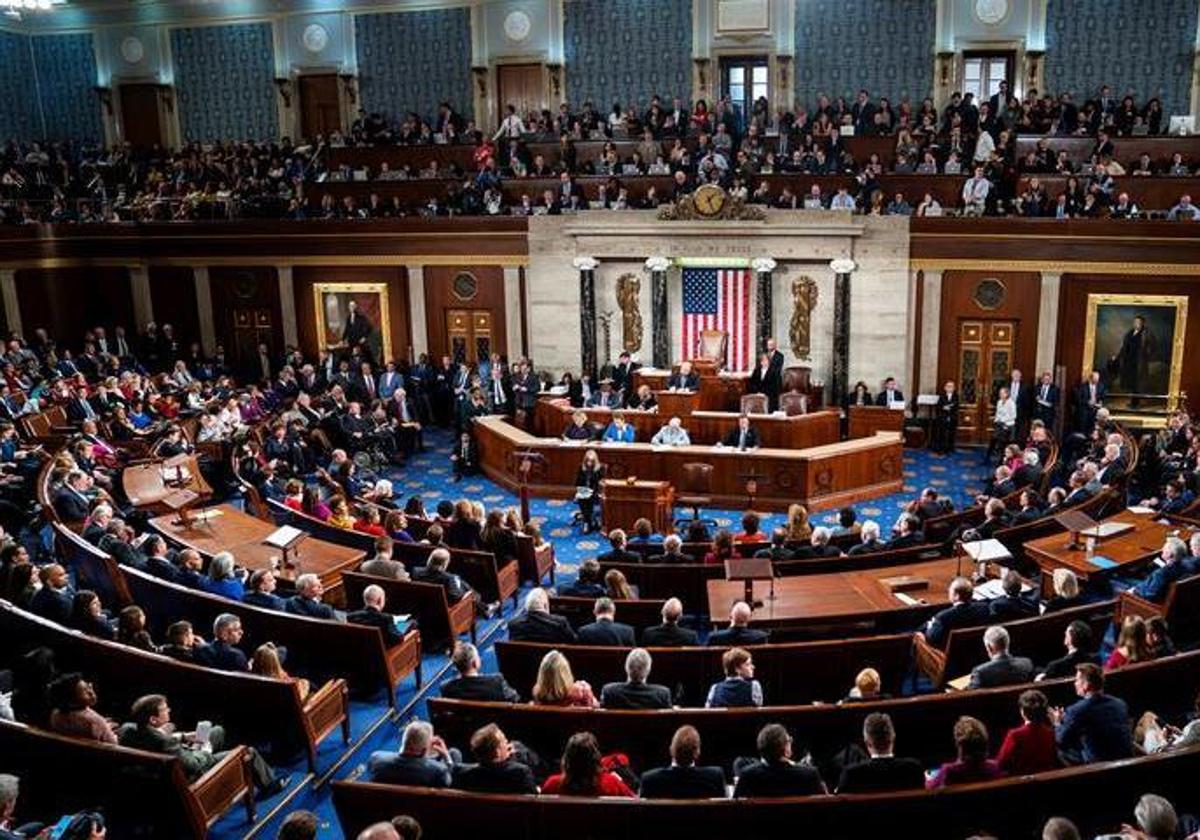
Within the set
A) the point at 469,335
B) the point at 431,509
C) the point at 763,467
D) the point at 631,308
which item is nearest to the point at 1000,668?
the point at 763,467

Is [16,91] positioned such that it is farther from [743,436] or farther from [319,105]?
[743,436]

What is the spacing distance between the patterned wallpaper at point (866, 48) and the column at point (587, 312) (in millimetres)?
6459

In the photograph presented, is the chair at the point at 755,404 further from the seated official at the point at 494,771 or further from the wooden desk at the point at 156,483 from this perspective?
the seated official at the point at 494,771

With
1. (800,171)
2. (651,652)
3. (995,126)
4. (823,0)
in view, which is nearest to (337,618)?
(651,652)

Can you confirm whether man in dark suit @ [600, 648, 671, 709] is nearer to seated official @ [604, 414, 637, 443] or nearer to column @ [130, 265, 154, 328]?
seated official @ [604, 414, 637, 443]

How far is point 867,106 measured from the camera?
64.7 feet

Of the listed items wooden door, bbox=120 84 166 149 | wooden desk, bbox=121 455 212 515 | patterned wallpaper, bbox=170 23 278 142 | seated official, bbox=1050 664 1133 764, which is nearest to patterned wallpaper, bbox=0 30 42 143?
wooden door, bbox=120 84 166 149

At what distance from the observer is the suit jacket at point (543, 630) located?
7453 millimetres

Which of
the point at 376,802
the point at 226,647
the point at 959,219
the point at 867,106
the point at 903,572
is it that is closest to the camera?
the point at 376,802

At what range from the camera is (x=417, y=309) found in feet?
64.5

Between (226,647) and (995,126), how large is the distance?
54.3ft

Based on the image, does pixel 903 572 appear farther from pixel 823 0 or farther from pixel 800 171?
pixel 823 0

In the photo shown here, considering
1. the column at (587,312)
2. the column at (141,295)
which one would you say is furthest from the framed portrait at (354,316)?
the column at (587,312)

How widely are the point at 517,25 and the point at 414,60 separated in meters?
2.53
